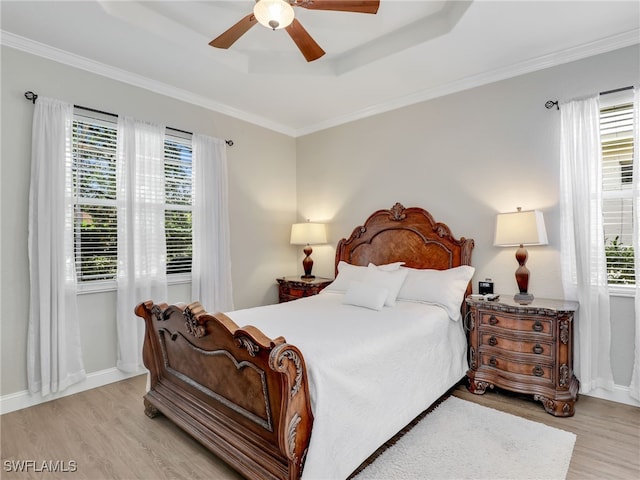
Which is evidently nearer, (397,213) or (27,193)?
(27,193)

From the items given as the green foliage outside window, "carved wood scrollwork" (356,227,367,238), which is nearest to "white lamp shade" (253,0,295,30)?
"carved wood scrollwork" (356,227,367,238)

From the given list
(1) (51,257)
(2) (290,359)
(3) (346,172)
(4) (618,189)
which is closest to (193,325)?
(2) (290,359)

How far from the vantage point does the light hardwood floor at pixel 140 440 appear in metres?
2.00

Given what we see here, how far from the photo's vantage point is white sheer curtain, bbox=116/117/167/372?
130 inches

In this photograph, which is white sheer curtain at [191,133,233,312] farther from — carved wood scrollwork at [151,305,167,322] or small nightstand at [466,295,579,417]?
small nightstand at [466,295,579,417]

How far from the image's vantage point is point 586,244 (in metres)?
2.82

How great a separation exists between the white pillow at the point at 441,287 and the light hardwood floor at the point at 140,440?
768 millimetres

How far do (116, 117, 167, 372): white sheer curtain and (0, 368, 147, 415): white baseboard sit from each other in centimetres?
12

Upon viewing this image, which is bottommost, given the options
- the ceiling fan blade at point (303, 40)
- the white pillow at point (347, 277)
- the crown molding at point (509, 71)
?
the white pillow at point (347, 277)

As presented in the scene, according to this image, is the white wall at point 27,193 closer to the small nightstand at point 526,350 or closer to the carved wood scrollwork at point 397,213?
the carved wood scrollwork at point 397,213

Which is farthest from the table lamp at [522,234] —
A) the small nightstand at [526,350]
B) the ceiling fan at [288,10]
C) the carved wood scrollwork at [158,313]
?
the carved wood scrollwork at [158,313]

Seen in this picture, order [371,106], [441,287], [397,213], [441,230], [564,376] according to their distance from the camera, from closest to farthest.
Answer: [564,376], [441,287], [441,230], [397,213], [371,106]

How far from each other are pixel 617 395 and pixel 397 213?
2.42 metres

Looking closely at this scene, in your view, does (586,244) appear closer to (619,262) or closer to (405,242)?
(619,262)
